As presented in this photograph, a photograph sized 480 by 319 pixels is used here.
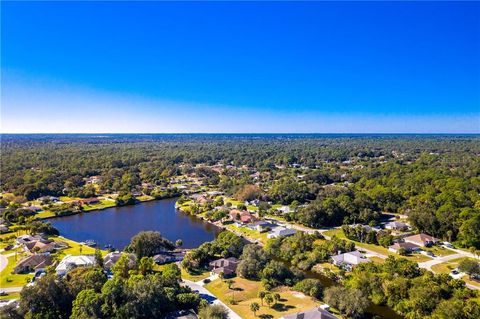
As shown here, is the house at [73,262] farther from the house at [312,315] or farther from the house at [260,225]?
the house at [260,225]

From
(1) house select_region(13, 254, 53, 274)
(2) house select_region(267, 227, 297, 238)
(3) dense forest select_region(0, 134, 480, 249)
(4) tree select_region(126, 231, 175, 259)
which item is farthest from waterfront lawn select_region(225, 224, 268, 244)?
(1) house select_region(13, 254, 53, 274)

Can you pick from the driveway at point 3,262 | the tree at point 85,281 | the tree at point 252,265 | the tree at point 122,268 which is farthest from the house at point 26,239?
the tree at point 252,265

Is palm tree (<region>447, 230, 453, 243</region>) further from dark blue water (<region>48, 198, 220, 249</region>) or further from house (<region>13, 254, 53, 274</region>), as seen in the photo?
house (<region>13, 254, 53, 274</region>)

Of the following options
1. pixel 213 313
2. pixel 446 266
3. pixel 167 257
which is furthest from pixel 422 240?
pixel 213 313

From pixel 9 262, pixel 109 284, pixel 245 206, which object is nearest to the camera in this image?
pixel 109 284

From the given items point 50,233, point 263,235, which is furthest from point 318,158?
point 50,233

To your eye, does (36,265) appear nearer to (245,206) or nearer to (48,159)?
(245,206)
